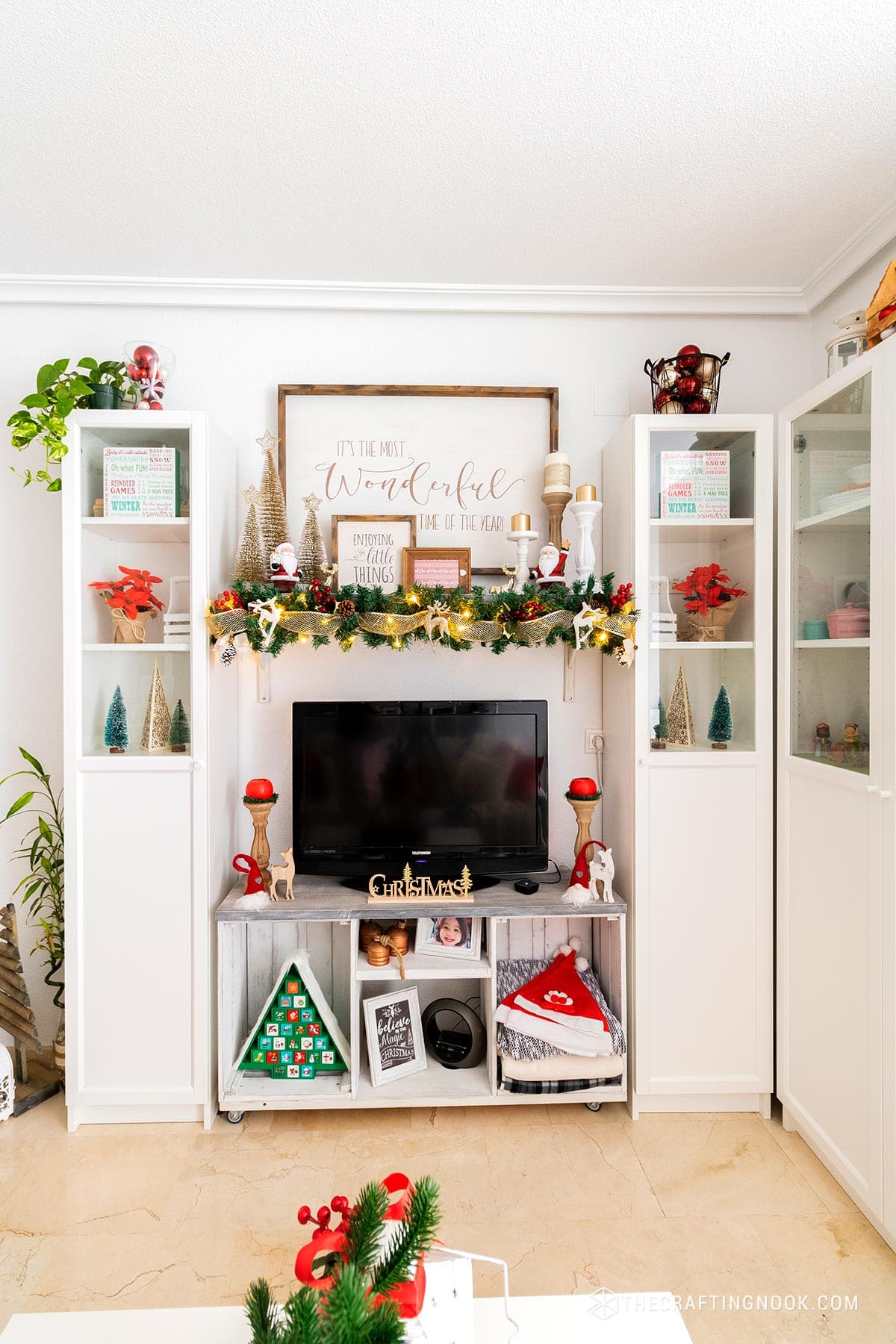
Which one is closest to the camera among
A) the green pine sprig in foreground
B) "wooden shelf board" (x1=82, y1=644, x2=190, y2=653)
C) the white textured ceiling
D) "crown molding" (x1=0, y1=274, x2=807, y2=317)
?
the green pine sprig in foreground

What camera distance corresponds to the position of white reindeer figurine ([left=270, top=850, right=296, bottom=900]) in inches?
93.7

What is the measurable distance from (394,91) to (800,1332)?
9.47 feet

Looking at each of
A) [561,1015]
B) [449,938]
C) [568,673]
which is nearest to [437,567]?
[568,673]

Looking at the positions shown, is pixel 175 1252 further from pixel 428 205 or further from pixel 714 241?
pixel 714 241

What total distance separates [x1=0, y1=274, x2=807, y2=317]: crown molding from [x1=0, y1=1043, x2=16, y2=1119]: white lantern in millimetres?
2485

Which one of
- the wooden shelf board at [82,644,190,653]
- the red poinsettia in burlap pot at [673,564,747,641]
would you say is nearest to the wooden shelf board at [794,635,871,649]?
the red poinsettia in burlap pot at [673,564,747,641]

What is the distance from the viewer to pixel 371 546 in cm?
265

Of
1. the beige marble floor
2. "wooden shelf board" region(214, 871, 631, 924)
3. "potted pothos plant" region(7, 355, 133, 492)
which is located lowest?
the beige marble floor

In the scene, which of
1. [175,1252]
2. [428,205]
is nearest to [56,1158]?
[175,1252]

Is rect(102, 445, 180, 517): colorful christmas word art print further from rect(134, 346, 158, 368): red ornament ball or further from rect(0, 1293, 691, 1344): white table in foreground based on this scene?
rect(0, 1293, 691, 1344): white table in foreground

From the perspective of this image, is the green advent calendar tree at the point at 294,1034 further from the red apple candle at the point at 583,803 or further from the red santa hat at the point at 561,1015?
the red apple candle at the point at 583,803

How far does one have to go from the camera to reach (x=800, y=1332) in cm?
162

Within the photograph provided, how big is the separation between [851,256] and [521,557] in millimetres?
1394

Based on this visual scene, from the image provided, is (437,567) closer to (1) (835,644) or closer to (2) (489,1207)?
(1) (835,644)
